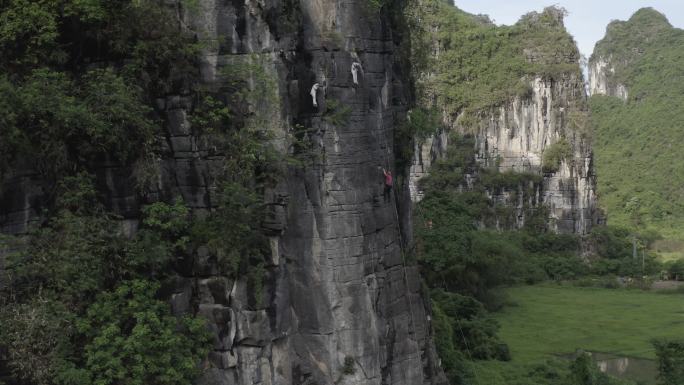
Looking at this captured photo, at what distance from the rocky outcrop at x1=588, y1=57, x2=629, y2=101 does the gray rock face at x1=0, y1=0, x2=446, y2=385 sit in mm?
96331

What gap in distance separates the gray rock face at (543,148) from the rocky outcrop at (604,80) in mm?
45147

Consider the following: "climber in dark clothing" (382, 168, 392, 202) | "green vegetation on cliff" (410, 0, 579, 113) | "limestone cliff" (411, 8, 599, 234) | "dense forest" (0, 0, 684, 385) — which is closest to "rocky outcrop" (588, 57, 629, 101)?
"green vegetation on cliff" (410, 0, 579, 113)

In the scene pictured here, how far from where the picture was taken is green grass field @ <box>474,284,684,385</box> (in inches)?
1219

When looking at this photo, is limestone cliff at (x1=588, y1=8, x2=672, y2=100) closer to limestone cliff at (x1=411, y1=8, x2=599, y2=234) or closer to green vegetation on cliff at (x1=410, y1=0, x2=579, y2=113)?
green vegetation on cliff at (x1=410, y1=0, x2=579, y2=113)

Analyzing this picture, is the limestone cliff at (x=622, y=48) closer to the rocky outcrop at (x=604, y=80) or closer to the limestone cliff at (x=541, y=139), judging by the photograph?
the rocky outcrop at (x=604, y=80)

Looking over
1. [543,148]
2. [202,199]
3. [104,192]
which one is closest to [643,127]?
[543,148]

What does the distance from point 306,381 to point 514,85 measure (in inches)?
2123

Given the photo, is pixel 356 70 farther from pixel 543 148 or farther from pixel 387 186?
pixel 543 148

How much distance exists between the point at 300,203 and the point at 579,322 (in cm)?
2655

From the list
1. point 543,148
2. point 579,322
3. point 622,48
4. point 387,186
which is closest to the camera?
point 387,186

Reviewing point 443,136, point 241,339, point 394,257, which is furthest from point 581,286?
point 241,339

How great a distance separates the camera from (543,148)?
63.1 metres

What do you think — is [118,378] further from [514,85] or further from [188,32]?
[514,85]

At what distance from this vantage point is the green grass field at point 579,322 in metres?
31.0
